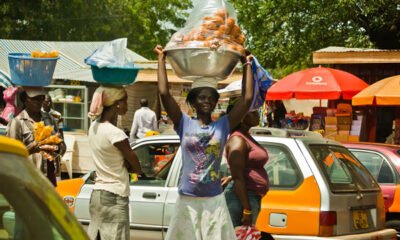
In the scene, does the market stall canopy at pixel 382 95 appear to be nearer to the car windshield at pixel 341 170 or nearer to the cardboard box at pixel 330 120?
the cardboard box at pixel 330 120

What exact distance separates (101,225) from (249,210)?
1197 mm

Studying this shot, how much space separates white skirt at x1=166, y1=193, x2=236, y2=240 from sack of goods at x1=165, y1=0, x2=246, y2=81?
93 centimetres

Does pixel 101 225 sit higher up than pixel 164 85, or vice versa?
pixel 164 85

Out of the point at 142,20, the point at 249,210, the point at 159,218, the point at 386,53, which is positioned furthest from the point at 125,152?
the point at 142,20

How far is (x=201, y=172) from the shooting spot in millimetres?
5719

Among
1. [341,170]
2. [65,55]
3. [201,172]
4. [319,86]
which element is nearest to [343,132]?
[319,86]

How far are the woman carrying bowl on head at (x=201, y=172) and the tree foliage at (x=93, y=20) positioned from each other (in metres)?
35.9

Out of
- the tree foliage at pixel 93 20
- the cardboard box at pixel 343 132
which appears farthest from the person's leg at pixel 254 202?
the tree foliage at pixel 93 20

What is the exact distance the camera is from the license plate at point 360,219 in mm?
7788

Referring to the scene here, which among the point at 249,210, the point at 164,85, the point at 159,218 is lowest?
the point at 159,218

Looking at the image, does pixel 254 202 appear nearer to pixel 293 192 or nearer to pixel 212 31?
pixel 293 192

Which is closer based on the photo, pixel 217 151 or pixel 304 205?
pixel 217 151

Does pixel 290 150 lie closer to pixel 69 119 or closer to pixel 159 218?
pixel 159 218

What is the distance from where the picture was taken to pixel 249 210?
21.7 ft
